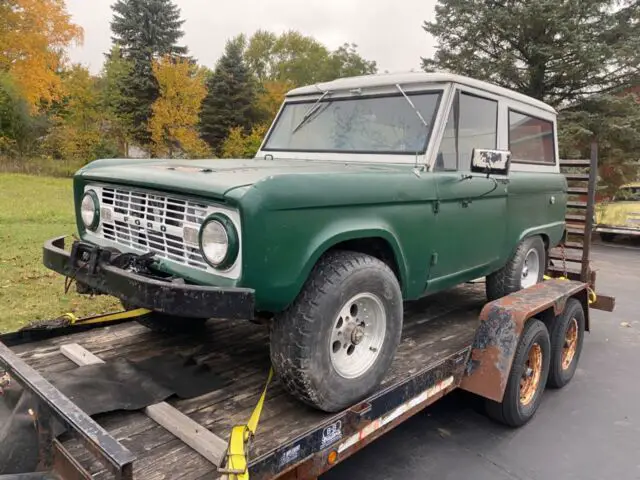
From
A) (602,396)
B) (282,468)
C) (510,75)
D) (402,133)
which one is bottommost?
(602,396)

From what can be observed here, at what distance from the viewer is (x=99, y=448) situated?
5.75ft

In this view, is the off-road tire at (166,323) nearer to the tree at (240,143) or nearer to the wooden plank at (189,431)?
the wooden plank at (189,431)

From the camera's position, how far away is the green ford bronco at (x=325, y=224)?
7.79 feet

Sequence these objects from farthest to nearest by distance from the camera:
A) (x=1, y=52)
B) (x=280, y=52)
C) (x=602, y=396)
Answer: (x=280, y=52)
(x=1, y=52)
(x=602, y=396)

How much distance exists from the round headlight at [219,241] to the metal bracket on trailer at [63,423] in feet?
2.70

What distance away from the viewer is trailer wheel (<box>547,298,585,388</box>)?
438cm

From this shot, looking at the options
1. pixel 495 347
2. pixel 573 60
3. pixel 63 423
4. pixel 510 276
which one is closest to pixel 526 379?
pixel 495 347

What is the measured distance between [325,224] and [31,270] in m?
6.15

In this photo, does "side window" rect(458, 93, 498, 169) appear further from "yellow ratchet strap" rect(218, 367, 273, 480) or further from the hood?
"yellow ratchet strap" rect(218, 367, 273, 480)

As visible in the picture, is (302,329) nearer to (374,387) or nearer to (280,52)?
(374,387)

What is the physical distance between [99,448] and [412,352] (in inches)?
89.5

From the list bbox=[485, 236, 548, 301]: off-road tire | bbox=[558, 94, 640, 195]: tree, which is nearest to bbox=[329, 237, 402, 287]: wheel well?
bbox=[485, 236, 548, 301]: off-road tire

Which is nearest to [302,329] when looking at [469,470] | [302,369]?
[302,369]

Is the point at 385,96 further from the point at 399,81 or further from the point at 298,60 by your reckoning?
the point at 298,60
